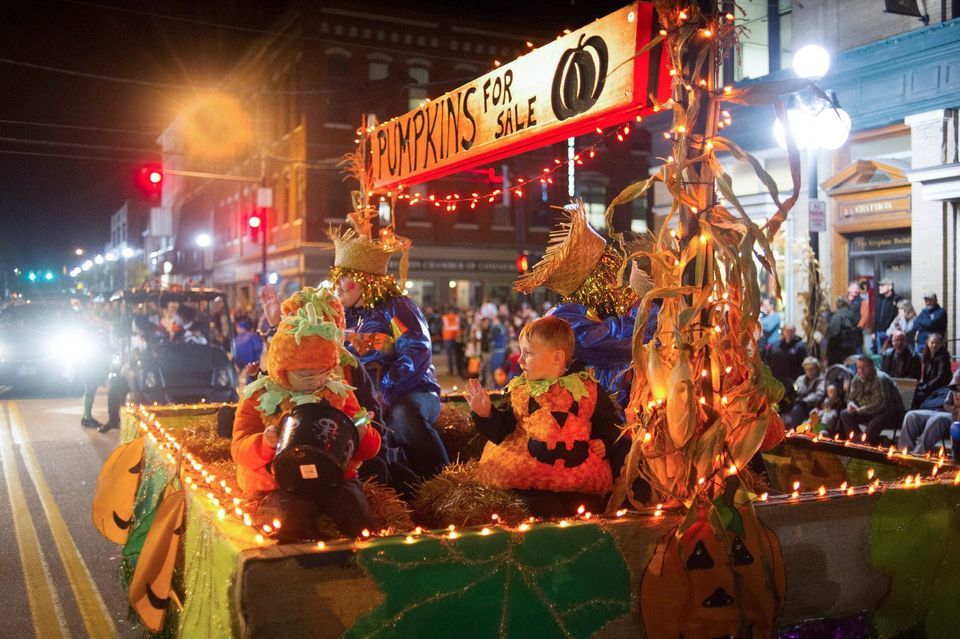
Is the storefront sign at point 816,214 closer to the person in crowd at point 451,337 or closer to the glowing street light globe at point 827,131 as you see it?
the glowing street light globe at point 827,131

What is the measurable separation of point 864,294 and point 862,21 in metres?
5.42

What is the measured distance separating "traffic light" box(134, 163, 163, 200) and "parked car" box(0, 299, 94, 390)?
320 cm

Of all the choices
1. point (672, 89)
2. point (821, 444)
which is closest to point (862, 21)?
point (821, 444)

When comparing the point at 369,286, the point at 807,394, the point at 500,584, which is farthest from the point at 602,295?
the point at 807,394

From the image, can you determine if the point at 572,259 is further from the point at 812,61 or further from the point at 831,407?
the point at 812,61

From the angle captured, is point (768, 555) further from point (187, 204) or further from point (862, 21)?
point (187, 204)

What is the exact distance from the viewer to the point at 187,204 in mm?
55125

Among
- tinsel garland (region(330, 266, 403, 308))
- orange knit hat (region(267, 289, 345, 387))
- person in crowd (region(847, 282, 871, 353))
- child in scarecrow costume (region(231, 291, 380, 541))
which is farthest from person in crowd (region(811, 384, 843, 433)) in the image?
orange knit hat (region(267, 289, 345, 387))

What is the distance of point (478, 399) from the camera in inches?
161

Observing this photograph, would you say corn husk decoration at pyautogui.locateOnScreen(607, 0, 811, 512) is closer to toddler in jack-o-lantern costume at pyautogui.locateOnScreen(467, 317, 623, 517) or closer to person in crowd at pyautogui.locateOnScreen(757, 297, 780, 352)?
A: toddler in jack-o-lantern costume at pyautogui.locateOnScreen(467, 317, 623, 517)

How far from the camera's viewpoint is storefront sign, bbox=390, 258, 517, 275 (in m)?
36.4

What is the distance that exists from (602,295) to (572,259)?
299 millimetres

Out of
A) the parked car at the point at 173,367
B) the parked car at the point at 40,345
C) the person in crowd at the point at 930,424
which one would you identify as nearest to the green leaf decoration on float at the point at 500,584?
the person in crowd at the point at 930,424

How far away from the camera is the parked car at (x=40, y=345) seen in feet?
56.1
